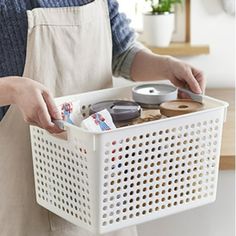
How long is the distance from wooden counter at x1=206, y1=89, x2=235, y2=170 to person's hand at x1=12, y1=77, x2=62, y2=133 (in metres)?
0.66

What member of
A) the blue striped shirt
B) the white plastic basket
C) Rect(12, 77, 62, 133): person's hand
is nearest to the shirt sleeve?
the blue striped shirt

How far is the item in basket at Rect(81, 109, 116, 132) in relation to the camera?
107 cm

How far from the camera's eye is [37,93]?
1020 mm

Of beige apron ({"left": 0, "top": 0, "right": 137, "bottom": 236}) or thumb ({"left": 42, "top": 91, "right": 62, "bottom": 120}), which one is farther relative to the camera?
beige apron ({"left": 0, "top": 0, "right": 137, "bottom": 236})

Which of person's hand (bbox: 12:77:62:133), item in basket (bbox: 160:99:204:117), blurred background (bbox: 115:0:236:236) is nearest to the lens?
person's hand (bbox: 12:77:62:133)

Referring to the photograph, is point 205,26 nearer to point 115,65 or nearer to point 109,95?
point 115,65

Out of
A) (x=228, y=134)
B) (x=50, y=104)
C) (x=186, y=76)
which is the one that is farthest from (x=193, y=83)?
(x=228, y=134)

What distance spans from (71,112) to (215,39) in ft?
3.14

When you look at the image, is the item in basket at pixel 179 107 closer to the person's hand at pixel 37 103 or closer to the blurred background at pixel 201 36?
the person's hand at pixel 37 103

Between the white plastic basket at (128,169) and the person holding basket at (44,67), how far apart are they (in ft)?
0.27

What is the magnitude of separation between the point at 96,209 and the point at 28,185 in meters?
0.26

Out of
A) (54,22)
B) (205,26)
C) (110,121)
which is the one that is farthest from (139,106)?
(205,26)

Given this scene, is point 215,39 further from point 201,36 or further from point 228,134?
point 228,134

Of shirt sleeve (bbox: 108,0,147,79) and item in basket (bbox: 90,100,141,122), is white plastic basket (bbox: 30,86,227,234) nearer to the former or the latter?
item in basket (bbox: 90,100,141,122)
